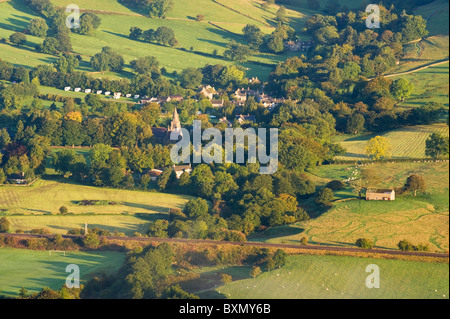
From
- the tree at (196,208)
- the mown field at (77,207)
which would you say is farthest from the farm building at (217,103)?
the tree at (196,208)

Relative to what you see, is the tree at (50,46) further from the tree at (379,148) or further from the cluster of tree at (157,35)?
the tree at (379,148)

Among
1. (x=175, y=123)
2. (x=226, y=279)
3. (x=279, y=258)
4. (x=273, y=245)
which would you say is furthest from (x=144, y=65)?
(x=226, y=279)

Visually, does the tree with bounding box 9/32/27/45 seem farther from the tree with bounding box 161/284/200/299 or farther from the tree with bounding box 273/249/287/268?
the tree with bounding box 161/284/200/299

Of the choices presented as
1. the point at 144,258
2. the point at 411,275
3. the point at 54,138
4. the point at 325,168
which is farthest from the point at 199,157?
the point at 411,275

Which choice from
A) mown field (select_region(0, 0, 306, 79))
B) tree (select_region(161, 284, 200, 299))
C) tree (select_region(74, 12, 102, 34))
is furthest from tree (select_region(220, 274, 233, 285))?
tree (select_region(74, 12, 102, 34))

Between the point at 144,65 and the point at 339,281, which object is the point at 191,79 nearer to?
the point at 144,65

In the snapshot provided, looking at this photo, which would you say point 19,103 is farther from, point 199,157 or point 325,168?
point 325,168
